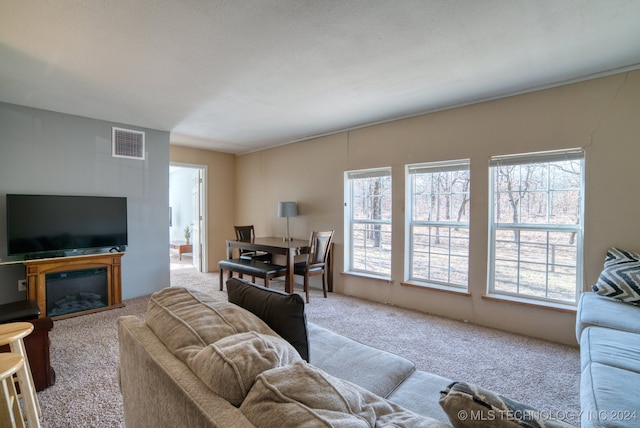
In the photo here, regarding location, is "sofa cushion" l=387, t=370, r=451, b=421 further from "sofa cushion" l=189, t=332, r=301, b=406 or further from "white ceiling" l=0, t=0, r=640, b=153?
"white ceiling" l=0, t=0, r=640, b=153

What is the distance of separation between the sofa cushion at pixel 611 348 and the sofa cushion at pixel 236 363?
5.32 ft

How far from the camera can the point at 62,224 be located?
133 inches

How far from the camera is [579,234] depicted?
8.77ft

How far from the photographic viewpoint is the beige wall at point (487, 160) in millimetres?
2432

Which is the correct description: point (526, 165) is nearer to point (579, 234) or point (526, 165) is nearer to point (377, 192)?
point (579, 234)

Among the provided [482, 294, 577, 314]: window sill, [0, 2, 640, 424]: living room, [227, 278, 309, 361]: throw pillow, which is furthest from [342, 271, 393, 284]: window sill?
[227, 278, 309, 361]: throw pillow

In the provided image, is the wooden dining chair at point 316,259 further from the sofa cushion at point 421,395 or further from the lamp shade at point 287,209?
the sofa cushion at point 421,395

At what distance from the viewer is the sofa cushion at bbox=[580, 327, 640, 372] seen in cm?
145

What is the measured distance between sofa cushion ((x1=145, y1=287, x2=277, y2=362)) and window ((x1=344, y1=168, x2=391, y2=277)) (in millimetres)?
2986

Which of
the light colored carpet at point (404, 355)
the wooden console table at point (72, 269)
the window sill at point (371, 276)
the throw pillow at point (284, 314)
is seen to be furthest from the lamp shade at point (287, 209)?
the throw pillow at point (284, 314)

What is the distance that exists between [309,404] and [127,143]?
4.38 m

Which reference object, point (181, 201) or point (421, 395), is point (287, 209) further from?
point (181, 201)

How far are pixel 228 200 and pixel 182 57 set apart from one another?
4036 millimetres

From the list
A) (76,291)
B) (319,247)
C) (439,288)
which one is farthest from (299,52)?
(76,291)
